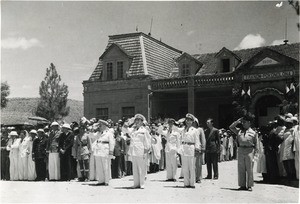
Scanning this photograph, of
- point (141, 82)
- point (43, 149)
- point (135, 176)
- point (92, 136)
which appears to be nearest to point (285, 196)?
point (135, 176)

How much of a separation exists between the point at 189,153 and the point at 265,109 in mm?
15658

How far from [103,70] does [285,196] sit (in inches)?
869

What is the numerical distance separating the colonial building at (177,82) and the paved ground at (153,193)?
1424cm

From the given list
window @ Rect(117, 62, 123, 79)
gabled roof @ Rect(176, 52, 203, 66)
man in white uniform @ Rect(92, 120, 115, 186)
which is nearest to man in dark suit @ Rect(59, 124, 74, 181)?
man in white uniform @ Rect(92, 120, 115, 186)

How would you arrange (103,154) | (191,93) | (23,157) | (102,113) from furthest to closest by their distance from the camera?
(102,113), (191,93), (23,157), (103,154)

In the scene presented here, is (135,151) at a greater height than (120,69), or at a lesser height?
lesser

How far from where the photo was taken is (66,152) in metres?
13.4

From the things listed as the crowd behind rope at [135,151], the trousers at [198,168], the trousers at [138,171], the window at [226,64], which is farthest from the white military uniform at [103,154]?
the window at [226,64]

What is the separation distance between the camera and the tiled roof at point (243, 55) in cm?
2647

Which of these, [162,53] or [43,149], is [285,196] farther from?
[162,53]

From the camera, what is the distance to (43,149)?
13.8 m

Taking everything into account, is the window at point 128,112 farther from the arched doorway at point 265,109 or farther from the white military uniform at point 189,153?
the white military uniform at point 189,153

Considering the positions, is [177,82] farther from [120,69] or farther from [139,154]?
[139,154]

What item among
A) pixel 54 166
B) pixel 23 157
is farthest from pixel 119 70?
pixel 54 166
